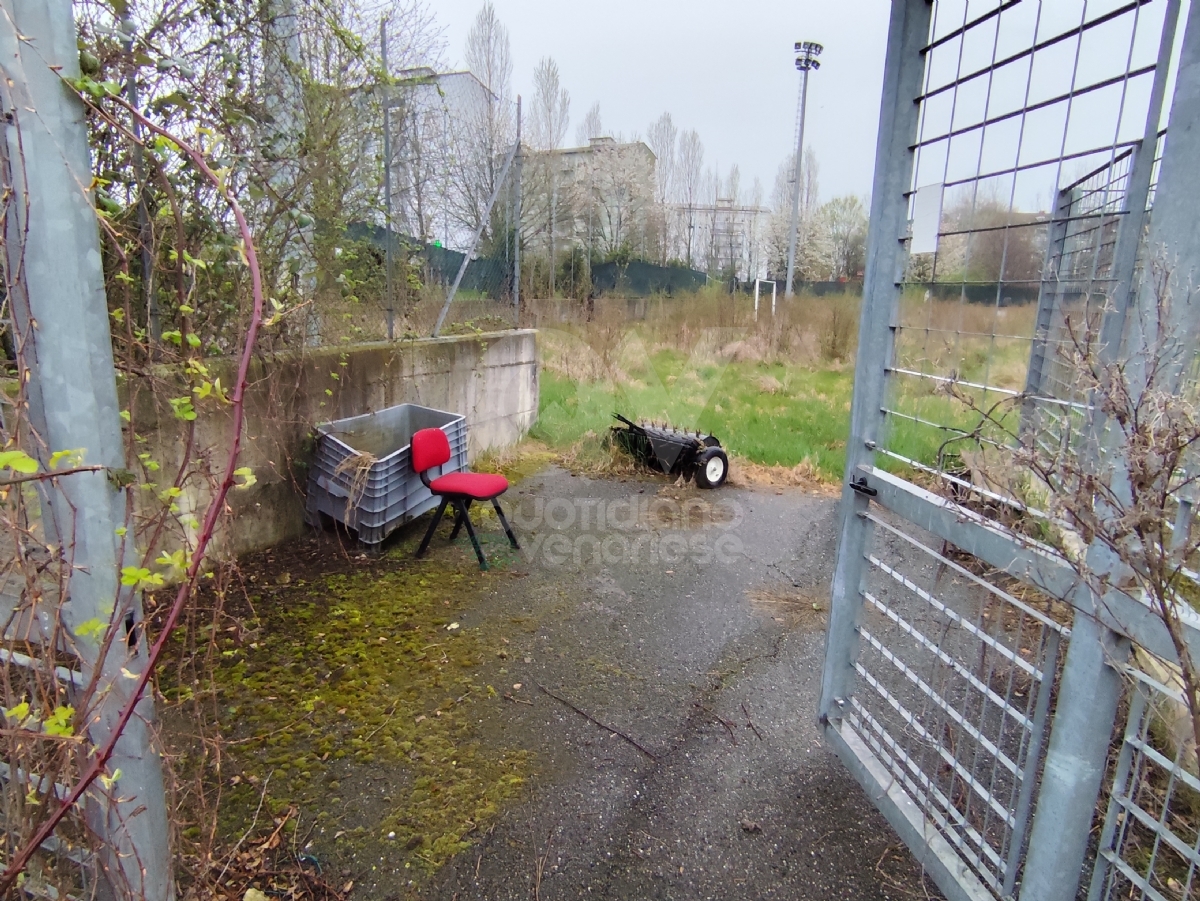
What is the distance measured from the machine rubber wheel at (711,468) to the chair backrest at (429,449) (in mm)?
2406

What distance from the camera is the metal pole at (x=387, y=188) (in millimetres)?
4832

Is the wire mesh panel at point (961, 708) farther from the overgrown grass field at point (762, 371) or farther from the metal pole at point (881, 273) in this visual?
the overgrown grass field at point (762, 371)

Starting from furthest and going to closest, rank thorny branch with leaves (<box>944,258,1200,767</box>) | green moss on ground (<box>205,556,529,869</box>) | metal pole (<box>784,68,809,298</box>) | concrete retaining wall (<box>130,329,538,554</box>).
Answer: metal pole (<box>784,68,809,298</box>) < concrete retaining wall (<box>130,329,538,554</box>) < green moss on ground (<box>205,556,529,869</box>) < thorny branch with leaves (<box>944,258,1200,767</box>)

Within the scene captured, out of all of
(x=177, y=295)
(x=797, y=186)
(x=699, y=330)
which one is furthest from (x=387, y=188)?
(x=797, y=186)

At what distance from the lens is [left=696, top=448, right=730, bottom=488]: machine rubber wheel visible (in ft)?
18.7

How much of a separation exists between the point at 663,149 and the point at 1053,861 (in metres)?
25.1

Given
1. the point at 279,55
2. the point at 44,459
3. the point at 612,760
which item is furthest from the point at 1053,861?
the point at 279,55

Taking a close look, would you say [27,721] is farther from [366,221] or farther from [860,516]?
[366,221]

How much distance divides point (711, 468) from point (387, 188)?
11.6 ft

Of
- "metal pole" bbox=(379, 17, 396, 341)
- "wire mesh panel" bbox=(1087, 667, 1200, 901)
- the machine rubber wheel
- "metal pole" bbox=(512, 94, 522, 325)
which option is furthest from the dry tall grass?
"wire mesh panel" bbox=(1087, 667, 1200, 901)

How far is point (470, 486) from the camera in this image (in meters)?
4.00

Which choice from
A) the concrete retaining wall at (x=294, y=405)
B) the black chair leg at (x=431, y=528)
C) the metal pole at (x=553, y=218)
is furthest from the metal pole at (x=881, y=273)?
the metal pole at (x=553, y=218)

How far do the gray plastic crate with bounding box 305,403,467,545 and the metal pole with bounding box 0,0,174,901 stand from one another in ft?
8.69

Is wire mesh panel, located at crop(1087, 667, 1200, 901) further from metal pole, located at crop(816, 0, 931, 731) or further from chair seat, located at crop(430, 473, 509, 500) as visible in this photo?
chair seat, located at crop(430, 473, 509, 500)
